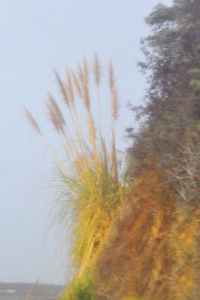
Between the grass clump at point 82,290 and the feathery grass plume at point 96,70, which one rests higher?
the feathery grass plume at point 96,70

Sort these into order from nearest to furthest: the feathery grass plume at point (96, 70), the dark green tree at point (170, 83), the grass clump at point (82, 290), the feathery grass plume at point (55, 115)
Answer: the dark green tree at point (170, 83)
the grass clump at point (82, 290)
the feathery grass plume at point (55, 115)
the feathery grass plume at point (96, 70)

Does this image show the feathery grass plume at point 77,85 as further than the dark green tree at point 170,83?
Yes

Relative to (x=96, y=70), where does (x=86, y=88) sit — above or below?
below

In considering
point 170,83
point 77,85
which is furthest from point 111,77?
point 170,83

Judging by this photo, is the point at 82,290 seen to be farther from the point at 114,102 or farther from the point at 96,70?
the point at 96,70

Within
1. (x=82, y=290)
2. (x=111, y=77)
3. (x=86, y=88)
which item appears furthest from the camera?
(x=111, y=77)

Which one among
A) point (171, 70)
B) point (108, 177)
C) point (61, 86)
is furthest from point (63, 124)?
Answer: point (171, 70)

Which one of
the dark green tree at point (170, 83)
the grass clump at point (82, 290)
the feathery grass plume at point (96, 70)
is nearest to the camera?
the dark green tree at point (170, 83)

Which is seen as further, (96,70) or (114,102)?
(96,70)

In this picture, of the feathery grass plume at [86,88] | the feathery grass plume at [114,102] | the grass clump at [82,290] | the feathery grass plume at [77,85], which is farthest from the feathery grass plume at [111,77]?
the grass clump at [82,290]

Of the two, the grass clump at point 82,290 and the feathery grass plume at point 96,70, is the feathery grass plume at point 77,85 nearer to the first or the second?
the feathery grass plume at point 96,70

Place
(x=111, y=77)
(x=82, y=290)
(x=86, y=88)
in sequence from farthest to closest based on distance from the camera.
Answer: (x=111, y=77) → (x=86, y=88) → (x=82, y=290)

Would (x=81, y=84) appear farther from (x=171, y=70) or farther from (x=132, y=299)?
(x=132, y=299)

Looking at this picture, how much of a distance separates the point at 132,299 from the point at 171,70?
2.69 metres
